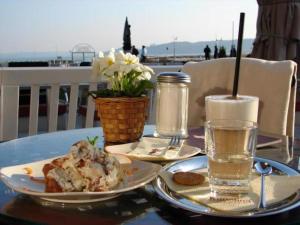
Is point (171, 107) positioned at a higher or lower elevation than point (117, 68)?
lower

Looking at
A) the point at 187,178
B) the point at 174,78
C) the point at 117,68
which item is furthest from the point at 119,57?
the point at 187,178

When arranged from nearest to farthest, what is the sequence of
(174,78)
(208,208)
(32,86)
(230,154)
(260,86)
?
(208,208), (230,154), (174,78), (260,86), (32,86)

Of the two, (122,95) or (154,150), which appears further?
(122,95)

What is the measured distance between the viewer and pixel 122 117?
1.30 meters

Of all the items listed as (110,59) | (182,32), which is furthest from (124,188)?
(182,32)

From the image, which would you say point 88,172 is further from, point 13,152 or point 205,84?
point 205,84

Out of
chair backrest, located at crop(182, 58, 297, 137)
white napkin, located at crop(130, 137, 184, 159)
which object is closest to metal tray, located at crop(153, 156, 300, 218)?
white napkin, located at crop(130, 137, 184, 159)

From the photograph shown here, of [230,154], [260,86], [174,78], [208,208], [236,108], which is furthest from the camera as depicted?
[260,86]

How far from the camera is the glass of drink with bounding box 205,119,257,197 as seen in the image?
2.87 feet

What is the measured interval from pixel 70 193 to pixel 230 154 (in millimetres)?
338

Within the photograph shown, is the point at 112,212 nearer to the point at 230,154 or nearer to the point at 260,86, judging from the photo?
the point at 230,154

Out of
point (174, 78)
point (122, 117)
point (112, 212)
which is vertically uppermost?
point (174, 78)

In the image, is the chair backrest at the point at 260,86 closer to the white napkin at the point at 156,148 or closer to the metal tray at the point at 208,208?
the white napkin at the point at 156,148

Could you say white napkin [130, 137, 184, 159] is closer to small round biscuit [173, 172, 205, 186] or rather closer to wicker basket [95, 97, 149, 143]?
wicker basket [95, 97, 149, 143]
